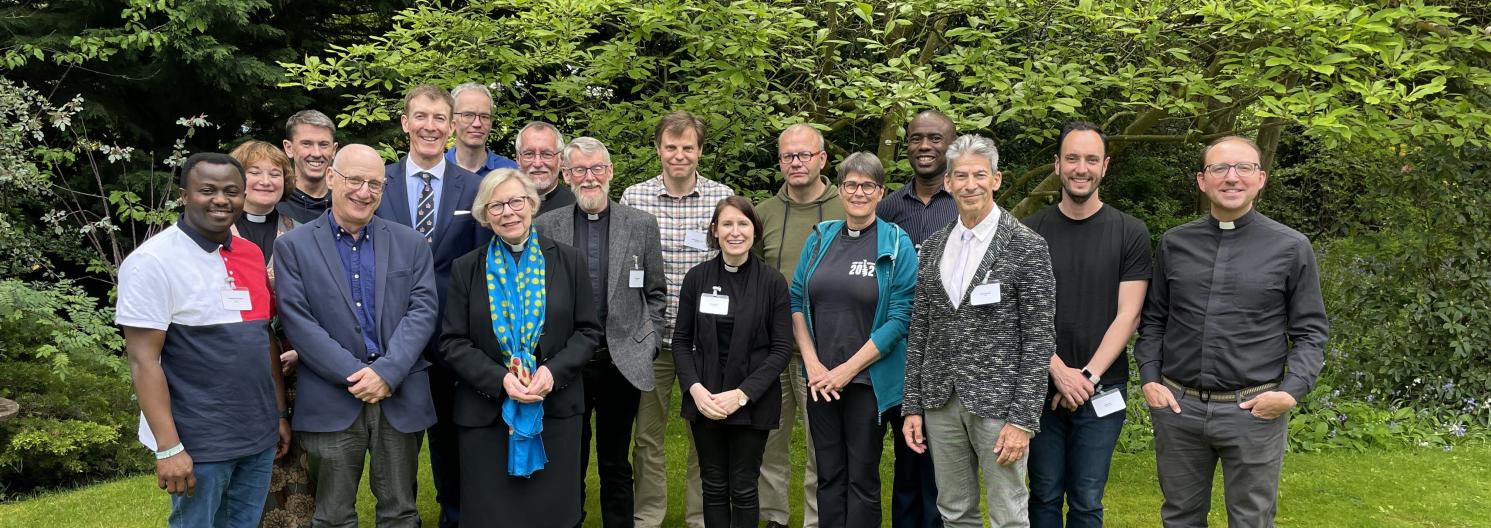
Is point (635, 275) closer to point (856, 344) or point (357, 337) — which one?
point (856, 344)

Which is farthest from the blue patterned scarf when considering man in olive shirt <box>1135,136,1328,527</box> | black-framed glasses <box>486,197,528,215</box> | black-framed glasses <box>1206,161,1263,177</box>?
black-framed glasses <box>1206,161,1263,177</box>

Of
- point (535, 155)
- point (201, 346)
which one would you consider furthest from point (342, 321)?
point (535, 155)

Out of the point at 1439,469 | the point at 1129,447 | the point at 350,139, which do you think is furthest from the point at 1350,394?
the point at 350,139

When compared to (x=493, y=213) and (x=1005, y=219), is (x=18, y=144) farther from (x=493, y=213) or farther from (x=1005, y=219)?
(x=1005, y=219)

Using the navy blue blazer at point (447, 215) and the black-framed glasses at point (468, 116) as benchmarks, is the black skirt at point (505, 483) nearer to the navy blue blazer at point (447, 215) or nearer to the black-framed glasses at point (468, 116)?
the navy blue blazer at point (447, 215)

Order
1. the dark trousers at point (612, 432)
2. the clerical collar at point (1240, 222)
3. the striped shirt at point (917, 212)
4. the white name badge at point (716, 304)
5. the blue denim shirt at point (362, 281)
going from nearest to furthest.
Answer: the clerical collar at point (1240, 222) < the blue denim shirt at point (362, 281) < the white name badge at point (716, 304) < the dark trousers at point (612, 432) < the striped shirt at point (917, 212)

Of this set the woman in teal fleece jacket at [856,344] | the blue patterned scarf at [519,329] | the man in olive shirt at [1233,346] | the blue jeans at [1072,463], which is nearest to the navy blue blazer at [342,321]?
the blue patterned scarf at [519,329]

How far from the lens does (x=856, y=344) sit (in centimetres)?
367

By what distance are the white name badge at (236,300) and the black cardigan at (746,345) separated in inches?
60.2

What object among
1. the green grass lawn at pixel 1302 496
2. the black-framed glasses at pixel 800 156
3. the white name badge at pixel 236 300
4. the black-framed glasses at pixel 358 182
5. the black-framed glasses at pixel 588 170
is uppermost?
the black-framed glasses at pixel 800 156

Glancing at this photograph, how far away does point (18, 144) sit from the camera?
22.3ft

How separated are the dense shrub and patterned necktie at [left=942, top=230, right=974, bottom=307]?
5516 mm

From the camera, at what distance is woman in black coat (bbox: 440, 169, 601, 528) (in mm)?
3449

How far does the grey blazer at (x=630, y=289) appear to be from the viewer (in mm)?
3875
